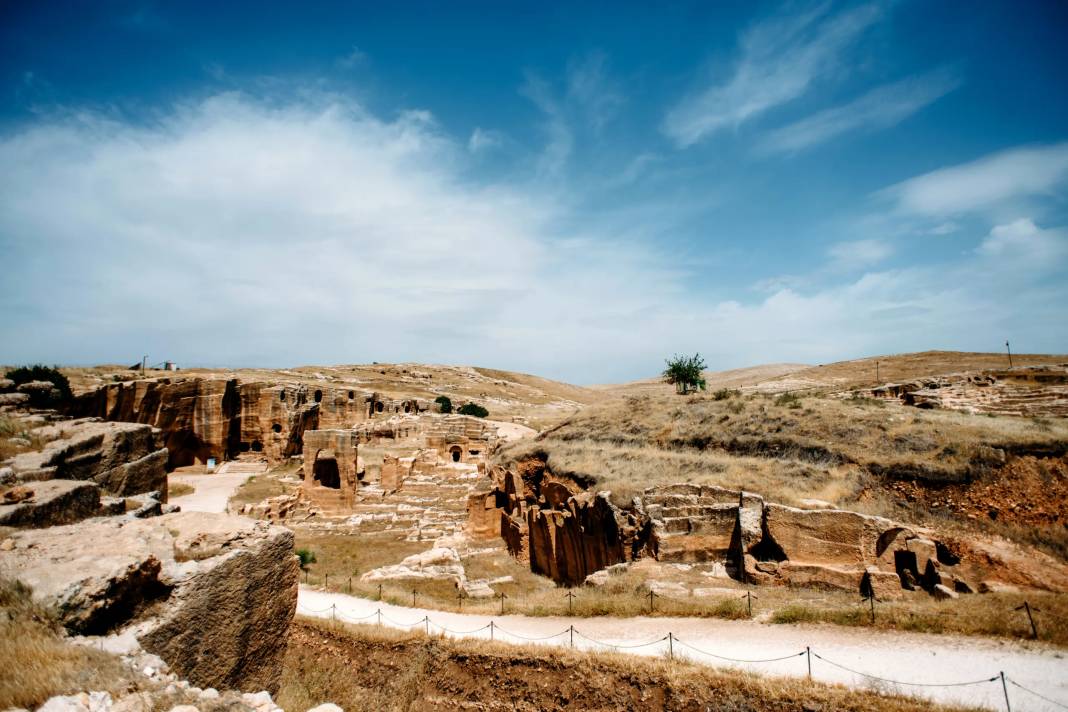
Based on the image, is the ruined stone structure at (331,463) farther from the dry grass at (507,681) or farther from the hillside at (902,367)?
the hillside at (902,367)

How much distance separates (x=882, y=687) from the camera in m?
7.06

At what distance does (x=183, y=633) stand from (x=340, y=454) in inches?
936

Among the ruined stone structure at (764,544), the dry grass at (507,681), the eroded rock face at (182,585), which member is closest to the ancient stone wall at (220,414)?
the ruined stone structure at (764,544)

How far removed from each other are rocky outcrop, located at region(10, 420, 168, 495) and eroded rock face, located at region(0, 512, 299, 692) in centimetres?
533

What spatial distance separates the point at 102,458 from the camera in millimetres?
11461

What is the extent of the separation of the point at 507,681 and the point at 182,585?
591 centimetres

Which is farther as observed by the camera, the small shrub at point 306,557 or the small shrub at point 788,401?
the small shrub at point 788,401

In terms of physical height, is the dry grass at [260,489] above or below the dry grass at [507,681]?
below

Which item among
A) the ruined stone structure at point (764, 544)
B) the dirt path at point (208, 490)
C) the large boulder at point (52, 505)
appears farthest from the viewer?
the dirt path at point (208, 490)

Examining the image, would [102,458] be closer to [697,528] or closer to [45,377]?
[697,528]

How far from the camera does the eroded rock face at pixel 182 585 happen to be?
15.8 ft

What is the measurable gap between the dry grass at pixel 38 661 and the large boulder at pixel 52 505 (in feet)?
10.1

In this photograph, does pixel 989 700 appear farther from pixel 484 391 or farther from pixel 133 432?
pixel 484 391

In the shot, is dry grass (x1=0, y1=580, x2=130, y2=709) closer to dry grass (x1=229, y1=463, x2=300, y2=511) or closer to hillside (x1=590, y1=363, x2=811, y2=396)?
dry grass (x1=229, y1=463, x2=300, y2=511)
